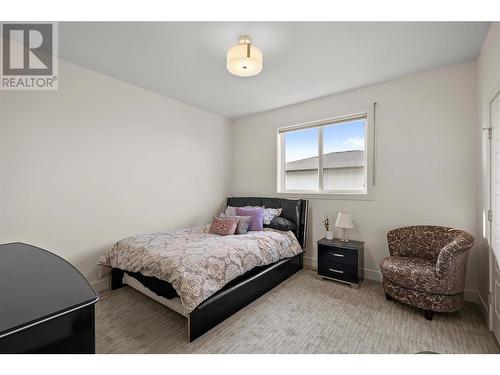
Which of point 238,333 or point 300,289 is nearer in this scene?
point 238,333

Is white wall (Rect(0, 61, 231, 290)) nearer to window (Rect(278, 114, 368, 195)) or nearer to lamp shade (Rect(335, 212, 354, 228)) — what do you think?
window (Rect(278, 114, 368, 195))

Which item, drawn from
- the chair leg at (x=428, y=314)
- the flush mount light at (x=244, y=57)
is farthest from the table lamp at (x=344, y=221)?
the flush mount light at (x=244, y=57)

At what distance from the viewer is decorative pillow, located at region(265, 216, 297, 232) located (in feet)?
11.1

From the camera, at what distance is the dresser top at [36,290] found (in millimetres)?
729

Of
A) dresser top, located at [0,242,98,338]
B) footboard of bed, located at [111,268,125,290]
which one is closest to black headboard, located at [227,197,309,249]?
footboard of bed, located at [111,268,125,290]

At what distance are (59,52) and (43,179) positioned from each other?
1321mm

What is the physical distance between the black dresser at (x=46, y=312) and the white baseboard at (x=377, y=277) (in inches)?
125

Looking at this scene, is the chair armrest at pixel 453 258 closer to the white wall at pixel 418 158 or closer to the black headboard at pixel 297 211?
the white wall at pixel 418 158

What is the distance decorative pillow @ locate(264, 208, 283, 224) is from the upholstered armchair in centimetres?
158

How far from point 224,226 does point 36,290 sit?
2.28 metres

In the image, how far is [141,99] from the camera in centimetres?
316

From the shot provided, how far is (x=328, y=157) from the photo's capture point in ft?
11.8
